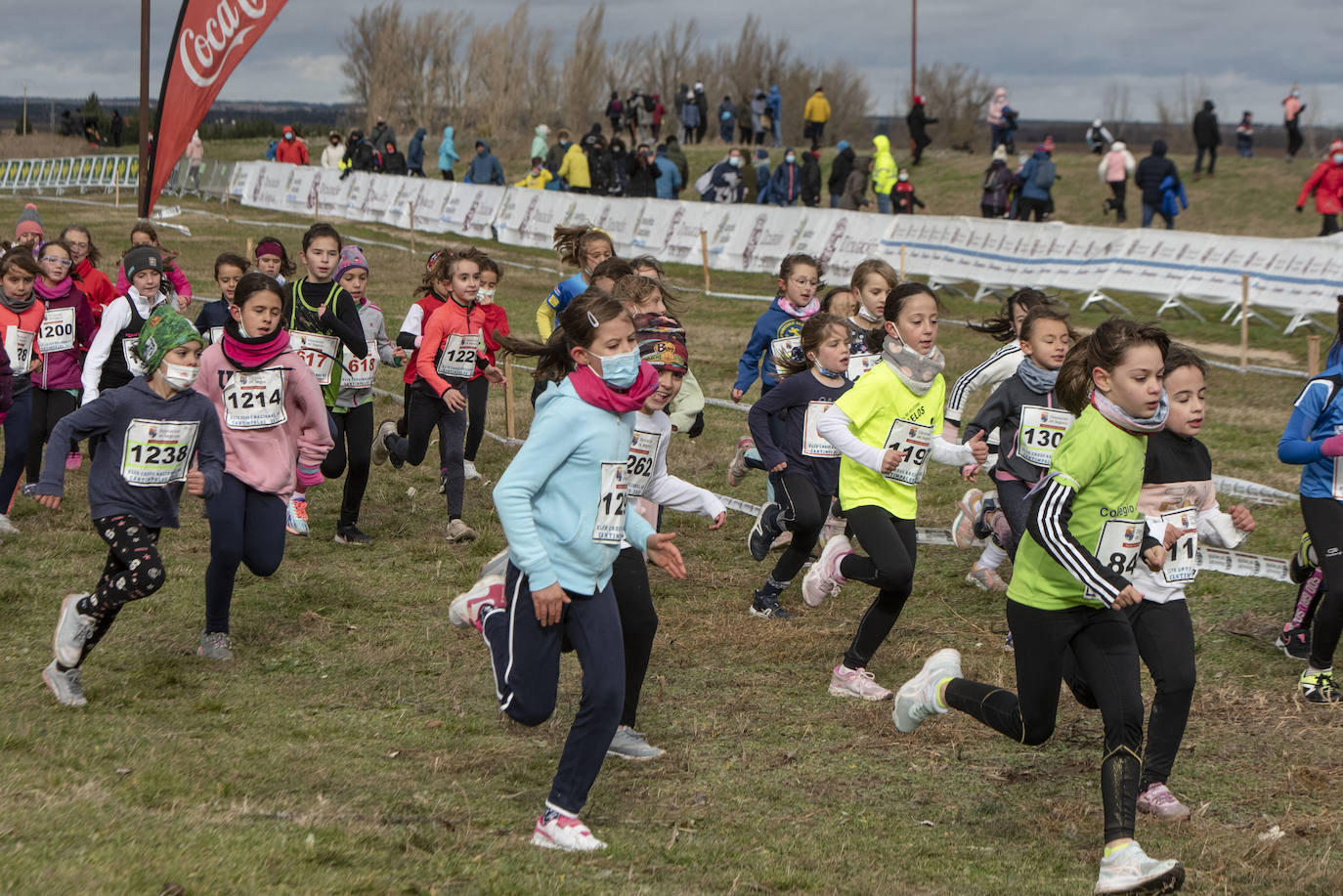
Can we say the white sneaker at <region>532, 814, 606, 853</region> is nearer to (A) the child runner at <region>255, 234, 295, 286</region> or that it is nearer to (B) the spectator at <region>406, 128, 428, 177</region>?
(A) the child runner at <region>255, 234, 295, 286</region>

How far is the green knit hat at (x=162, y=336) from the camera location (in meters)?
6.56

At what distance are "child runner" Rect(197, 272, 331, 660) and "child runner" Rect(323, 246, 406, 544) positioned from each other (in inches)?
80.1

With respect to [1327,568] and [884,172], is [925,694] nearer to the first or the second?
[1327,568]

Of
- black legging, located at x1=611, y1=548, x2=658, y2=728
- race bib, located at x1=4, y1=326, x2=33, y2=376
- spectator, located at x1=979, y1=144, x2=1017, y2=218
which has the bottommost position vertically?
black legging, located at x1=611, y1=548, x2=658, y2=728

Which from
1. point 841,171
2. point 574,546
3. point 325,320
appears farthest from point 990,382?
point 841,171

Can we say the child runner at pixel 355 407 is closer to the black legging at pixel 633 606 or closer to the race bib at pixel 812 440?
the race bib at pixel 812 440

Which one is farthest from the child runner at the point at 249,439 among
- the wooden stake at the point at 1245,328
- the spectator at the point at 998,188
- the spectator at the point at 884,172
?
the spectator at the point at 884,172

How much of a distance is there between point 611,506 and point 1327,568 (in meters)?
3.76

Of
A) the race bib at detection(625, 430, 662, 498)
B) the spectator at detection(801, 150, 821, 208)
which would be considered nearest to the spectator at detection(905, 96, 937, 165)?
the spectator at detection(801, 150, 821, 208)

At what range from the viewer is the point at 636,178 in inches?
1262

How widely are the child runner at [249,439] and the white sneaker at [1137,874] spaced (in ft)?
14.3

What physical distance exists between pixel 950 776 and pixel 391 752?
2.43 meters

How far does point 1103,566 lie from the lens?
4848 mm

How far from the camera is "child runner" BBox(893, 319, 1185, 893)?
15.9 feet
